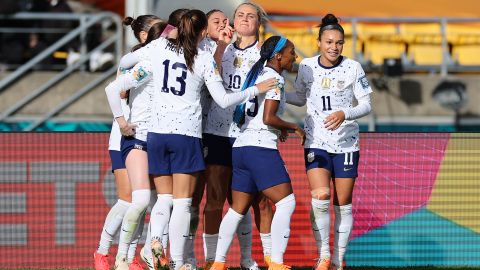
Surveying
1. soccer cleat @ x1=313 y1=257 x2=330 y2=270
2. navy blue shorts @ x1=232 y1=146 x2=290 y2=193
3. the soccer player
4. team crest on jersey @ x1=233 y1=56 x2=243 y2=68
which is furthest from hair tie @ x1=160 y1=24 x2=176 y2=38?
soccer cleat @ x1=313 y1=257 x2=330 y2=270

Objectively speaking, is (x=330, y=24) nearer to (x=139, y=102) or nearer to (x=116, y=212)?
(x=139, y=102)

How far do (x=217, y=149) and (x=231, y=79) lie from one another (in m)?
0.59

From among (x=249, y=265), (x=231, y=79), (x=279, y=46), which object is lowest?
(x=249, y=265)

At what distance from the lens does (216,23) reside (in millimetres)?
10492

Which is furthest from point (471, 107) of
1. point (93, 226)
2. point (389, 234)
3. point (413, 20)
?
point (93, 226)

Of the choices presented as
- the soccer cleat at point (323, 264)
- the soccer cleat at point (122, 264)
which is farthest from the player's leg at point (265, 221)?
the soccer cleat at point (122, 264)

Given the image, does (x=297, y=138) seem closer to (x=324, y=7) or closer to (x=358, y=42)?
(x=358, y=42)

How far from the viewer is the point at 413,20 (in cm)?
1894

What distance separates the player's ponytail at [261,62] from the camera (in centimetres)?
999

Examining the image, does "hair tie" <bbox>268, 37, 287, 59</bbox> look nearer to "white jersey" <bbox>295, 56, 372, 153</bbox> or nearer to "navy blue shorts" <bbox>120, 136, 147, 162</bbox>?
"white jersey" <bbox>295, 56, 372, 153</bbox>

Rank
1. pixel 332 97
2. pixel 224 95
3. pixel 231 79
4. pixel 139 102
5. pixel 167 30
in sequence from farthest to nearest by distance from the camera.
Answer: pixel 332 97, pixel 231 79, pixel 139 102, pixel 167 30, pixel 224 95

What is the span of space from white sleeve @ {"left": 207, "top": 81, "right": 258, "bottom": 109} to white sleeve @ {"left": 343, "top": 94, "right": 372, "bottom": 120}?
38.7 inches

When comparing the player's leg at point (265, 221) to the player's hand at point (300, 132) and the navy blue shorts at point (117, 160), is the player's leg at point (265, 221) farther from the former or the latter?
the navy blue shorts at point (117, 160)

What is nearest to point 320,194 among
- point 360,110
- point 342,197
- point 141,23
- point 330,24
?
point 342,197
